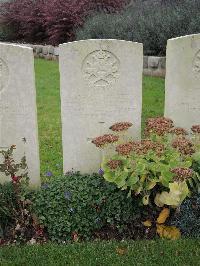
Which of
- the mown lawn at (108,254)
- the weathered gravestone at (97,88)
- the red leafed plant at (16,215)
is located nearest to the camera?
the mown lawn at (108,254)

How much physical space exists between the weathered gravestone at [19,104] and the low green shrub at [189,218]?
1.50m

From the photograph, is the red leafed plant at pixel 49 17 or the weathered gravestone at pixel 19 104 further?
the red leafed plant at pixel 49 17

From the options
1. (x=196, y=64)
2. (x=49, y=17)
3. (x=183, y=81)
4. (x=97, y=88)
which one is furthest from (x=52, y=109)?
(x=49, y=17)

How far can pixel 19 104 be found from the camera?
468 centimetres

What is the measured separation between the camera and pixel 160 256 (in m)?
3.99

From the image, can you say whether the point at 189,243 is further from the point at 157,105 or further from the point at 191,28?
the point at 191,28

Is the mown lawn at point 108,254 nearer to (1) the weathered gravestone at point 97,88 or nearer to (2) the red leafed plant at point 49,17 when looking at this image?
(1) the weathered gravestone at point 97,88

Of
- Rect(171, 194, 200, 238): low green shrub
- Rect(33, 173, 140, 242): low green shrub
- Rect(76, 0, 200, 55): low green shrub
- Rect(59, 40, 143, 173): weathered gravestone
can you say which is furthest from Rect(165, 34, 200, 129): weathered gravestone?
Rect(76, 0, 200, 55): low green shrub

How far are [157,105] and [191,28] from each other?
7.82 ft

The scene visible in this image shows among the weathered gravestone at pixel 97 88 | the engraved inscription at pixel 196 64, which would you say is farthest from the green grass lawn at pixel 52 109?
the engraved inscription at pixel 196 64

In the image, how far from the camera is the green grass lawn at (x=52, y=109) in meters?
6.34

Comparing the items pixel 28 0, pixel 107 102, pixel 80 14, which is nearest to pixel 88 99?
pixel 107 102

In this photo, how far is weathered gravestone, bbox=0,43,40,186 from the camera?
4.55m

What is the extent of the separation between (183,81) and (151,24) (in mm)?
5912
